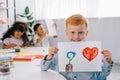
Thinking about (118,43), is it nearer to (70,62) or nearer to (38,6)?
(38,6)

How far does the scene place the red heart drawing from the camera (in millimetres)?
1101

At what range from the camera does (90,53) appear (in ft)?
3.61

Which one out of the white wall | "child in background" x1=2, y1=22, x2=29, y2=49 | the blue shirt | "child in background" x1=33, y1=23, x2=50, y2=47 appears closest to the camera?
the blue shirt

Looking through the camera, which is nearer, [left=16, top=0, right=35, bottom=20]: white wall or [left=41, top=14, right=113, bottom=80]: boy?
[left=41, top=14, right=113, bottom=80]: boy

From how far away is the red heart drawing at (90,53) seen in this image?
1.10m

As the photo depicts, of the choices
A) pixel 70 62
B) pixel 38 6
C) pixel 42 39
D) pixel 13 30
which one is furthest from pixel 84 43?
pixel 38 6

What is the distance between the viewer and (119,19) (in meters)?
3.53

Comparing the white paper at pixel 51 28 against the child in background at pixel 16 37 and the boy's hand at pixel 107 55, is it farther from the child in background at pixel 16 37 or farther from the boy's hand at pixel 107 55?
the boy's hand at pixel 107 55

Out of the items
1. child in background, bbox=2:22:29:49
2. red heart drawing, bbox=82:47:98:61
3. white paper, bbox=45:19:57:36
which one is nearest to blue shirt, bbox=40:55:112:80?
red heart drawing, bbox=82:47:98:61

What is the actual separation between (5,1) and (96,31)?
1604 mm

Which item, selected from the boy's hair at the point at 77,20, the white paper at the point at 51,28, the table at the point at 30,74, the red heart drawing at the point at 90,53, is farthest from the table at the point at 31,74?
the white paper at the point at 51,28

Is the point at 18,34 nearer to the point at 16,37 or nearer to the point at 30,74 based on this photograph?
the point at 16,37

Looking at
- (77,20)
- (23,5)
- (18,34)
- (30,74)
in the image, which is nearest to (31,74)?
(30,74)

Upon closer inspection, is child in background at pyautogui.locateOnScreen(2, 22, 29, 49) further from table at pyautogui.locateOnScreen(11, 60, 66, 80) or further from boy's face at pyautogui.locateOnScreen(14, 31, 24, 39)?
table at pyautogui.locateOnScreen(11, 60, 66, 80)
